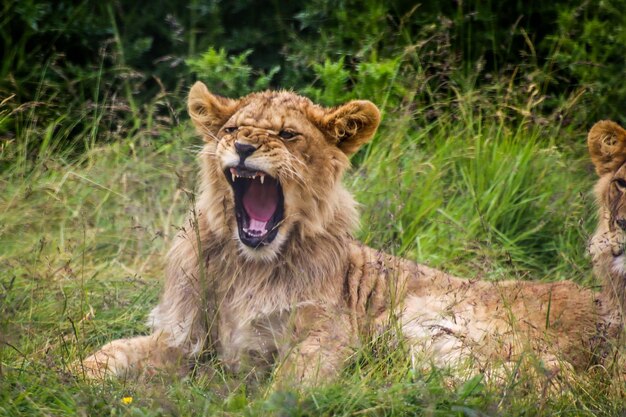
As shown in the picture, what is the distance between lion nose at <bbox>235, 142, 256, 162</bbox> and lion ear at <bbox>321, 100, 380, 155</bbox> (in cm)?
41

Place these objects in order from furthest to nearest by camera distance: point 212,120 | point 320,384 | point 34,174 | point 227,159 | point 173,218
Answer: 1. point 173,218
2. point 34,174
3. point 212,120
4. point 227,159
5. point 320,384

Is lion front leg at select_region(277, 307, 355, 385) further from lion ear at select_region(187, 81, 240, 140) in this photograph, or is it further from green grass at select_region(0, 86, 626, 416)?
lion ear at select_region(187, 81, 240, 140)

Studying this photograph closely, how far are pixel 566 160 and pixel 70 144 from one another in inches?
129

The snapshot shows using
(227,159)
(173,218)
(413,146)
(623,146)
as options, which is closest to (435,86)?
(413,146)

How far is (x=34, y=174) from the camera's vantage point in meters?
6.12

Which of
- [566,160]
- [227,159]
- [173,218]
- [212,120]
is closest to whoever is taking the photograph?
[227,159]

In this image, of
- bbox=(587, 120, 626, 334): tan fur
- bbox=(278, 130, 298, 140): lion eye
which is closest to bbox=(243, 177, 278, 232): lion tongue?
bbox=(278, 130, 298, 140): lion eye

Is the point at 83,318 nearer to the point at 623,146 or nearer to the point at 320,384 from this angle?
the point at 320,384

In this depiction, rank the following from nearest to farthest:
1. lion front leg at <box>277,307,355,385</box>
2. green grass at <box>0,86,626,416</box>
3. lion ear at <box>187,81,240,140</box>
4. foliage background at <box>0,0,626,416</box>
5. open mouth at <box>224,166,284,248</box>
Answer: green grass at <box>0,86,626,416</box> < lion front leg at <box>277,307,355,385</box> < open mouth at <box>224,166,284,248</box> < lion ear at <box>187,81,240,140</box> < foliage background at <box>0,0,626,416</box>

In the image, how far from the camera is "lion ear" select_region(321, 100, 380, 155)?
4.93 m

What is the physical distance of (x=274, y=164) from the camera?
15.4ft

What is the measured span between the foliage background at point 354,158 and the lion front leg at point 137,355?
14 cm

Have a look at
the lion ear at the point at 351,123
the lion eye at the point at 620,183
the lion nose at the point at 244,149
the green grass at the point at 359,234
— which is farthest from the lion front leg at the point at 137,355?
the lion eye at the point at 620,183

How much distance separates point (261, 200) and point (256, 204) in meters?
0.03
